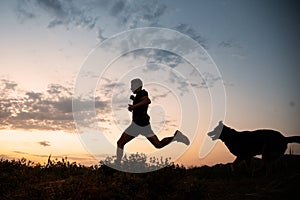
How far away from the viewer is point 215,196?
8.36 meters

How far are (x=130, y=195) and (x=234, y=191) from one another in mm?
2851

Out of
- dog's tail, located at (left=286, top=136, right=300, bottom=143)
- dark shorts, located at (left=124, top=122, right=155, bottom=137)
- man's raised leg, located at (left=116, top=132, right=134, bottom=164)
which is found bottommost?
man's raised leg, located at (left=116, top=132, right=134, bottom=164)

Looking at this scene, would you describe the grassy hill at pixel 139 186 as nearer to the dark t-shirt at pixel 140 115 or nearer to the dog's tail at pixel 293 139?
the dark t-shirt at pixel 140 115

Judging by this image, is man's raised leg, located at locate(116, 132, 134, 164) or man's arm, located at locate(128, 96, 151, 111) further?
man's raised leg, located at locate(116, 132, 134, 164)

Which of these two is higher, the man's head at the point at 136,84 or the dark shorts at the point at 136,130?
the man's head at the point at 136,84

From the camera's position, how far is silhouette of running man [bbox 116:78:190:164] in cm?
962

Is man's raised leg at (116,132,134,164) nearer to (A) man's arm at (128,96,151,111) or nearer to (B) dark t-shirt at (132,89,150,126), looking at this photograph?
(B) dark t-shirt at (132,89,150,126)

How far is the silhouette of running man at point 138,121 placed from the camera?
9617mm

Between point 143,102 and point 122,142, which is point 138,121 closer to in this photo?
point 143,102

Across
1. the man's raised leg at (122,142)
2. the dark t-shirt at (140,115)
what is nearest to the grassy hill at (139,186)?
the man's raised leg at (122,142)

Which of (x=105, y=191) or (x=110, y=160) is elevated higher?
(x=110, y=160)

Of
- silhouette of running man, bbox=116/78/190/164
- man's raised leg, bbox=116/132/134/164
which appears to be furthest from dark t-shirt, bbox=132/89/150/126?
man's raised leg, bbox=116/132/134/164

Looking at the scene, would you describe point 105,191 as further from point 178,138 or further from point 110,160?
point 178,138

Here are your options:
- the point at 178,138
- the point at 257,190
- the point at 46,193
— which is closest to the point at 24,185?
the point at 46,193
